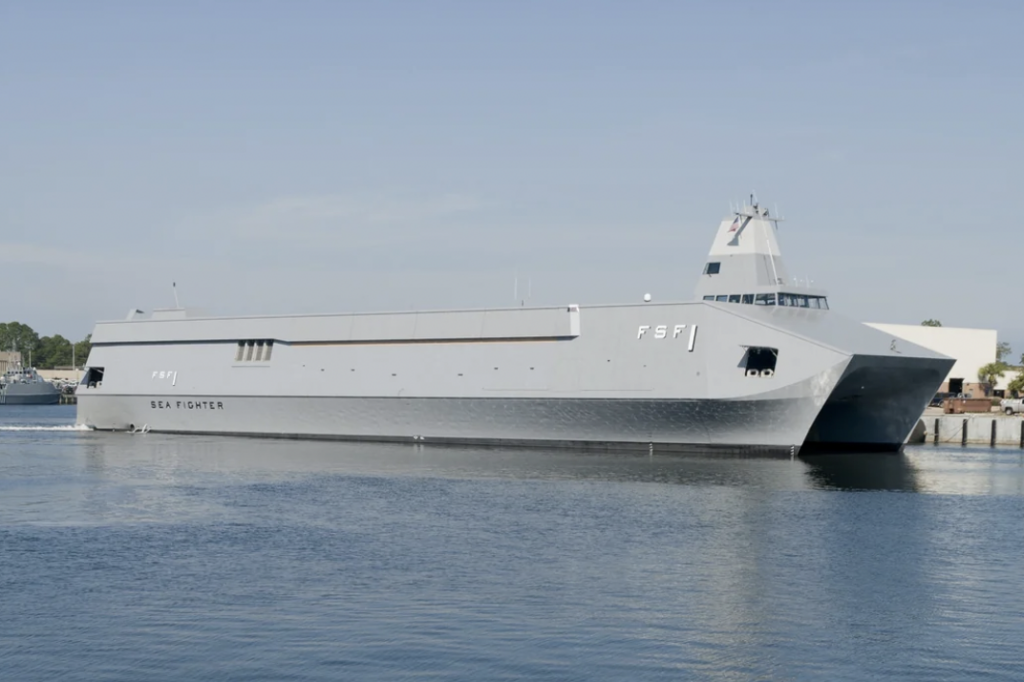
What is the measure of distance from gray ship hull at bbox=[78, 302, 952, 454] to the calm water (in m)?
4.95

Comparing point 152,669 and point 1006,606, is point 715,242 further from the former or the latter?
point 152,669

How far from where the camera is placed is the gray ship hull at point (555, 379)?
139 ft

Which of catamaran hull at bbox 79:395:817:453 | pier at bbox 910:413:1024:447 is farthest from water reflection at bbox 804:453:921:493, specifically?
pier at bbox 910:413:1024:447

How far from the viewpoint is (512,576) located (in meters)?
21.5

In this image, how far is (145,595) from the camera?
65.8ft

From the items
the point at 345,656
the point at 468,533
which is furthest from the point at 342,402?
the point at 345,656

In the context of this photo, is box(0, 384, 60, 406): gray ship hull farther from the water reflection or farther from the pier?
the water reflection

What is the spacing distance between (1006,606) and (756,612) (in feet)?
14.2

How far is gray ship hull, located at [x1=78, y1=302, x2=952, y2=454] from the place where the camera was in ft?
139

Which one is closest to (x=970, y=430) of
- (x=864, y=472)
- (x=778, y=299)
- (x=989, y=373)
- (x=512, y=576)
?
(x=778, y=299)

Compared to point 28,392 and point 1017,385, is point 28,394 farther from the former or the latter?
point 1017,385

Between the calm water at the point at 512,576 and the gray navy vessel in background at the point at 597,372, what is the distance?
5.14 m

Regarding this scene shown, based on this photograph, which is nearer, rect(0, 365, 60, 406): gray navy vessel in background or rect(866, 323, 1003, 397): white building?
rect(866, 323, 1003, 397): white building

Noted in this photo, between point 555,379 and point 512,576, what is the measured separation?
2508 cm
